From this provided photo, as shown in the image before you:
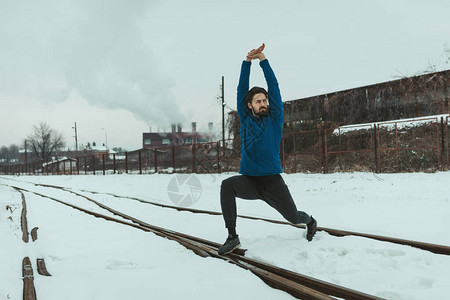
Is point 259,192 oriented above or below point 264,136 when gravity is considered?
below

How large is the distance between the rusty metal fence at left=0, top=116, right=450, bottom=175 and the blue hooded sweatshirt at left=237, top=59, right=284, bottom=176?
11464 mm

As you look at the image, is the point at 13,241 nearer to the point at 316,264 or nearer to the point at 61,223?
the point at 61,223

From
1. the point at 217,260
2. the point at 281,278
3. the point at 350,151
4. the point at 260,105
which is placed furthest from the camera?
the point at 350,151

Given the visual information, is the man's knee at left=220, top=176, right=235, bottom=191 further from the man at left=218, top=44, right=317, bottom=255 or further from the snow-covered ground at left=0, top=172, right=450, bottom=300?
the snow-covered ground at left=0, top=172, right=450, bottom=300

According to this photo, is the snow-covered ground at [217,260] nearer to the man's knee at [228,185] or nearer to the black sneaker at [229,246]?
the black sneaker at [229,246]

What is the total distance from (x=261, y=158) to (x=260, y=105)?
0.58 metres

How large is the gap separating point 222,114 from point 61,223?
22.1 m

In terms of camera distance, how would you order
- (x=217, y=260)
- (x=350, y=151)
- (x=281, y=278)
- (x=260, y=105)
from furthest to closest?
(x=350, y=151), (x=260, y=105), (x=217, y=260), (x=281, y=278)

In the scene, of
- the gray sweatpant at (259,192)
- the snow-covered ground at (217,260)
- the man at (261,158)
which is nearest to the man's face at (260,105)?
the man at (261,158)

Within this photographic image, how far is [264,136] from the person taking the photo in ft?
11.1

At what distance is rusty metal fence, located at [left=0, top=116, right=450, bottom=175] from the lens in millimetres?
13812

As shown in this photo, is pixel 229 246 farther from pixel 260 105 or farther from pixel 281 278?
pixel 260 105

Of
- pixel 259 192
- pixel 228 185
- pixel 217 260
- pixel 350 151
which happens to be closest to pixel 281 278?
pixel 217 260

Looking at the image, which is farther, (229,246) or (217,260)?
(229,246)
